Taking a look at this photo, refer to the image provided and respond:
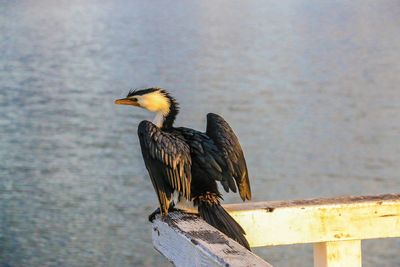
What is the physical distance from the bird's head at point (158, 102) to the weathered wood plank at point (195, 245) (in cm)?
113

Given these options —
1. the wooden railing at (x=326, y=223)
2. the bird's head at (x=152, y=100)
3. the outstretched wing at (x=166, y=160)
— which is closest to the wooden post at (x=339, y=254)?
the wooden railing at (x=326, y=223)

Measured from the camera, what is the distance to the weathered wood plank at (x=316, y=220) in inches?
129

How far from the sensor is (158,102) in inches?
170

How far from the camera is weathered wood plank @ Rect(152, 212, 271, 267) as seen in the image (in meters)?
2.27

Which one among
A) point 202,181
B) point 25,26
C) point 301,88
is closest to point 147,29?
point 25,26

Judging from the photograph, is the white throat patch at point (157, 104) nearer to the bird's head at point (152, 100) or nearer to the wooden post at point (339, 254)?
the bird's head at point (152, 100)

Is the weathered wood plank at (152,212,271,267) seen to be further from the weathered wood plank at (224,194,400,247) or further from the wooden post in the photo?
the wooden post

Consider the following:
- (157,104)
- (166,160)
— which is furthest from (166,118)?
(166,160)

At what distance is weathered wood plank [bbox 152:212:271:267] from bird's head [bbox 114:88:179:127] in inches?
44.6

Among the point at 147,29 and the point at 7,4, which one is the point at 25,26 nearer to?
the point at 147,29

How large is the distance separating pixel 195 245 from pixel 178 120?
16393 millimetres

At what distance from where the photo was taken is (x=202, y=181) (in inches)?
150

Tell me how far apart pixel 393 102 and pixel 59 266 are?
11.8m

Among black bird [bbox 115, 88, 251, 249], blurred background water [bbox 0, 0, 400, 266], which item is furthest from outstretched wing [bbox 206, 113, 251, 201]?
blurred background water [bbox 0, 0, 400, 266]
